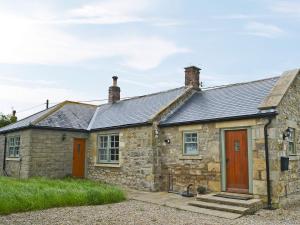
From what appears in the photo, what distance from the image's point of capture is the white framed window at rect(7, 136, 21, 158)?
17.7m

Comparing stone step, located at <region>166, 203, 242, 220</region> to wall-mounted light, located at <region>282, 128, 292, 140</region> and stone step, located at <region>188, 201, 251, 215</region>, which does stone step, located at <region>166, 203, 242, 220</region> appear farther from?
wall-mounted light, located at <region>282, 128, 292, 140</region>

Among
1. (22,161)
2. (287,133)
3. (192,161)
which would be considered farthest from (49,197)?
(287,133)

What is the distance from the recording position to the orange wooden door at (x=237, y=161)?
11.2 m

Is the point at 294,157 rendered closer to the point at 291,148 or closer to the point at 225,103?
the point at 291,148

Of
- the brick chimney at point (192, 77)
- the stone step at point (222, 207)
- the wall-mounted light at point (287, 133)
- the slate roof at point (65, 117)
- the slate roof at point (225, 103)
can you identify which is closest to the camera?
the stone step at point (222, 207)

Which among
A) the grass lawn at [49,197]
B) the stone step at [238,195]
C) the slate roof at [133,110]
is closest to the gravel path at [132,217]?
the grass lawn at [49,197]

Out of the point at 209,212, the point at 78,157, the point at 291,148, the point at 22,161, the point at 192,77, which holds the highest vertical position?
the point at 192,77

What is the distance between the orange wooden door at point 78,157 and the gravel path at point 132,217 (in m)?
7.87

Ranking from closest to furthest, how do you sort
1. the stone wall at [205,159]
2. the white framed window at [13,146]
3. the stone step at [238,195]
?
the stone step at [238,195] < the stone wall at [205,159] < the white framed window at [13,146]

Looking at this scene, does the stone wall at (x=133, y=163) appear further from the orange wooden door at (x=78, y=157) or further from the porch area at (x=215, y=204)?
the porch area at (x=215, y=204)

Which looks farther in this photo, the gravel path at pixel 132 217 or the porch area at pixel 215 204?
the porch area at pixel 215 204

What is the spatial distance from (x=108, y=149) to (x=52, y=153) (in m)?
3.11

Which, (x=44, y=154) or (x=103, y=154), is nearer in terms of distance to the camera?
(x=44, y=154)

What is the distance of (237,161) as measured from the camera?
1141cm
